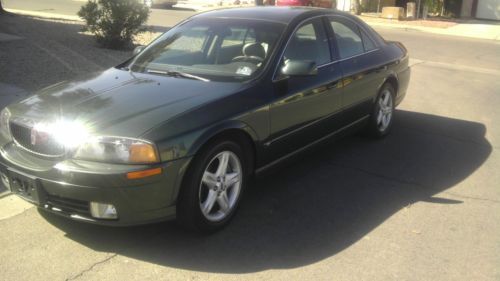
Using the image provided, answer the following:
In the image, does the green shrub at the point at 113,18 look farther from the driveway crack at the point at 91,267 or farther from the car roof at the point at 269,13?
the driveway crack at the point at 91,267

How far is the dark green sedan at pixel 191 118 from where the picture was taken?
336 centimetres

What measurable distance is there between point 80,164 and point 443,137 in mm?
4761

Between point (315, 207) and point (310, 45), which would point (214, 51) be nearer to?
point (310, 45)

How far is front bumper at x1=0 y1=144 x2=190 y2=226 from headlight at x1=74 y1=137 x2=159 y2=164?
0.13ft

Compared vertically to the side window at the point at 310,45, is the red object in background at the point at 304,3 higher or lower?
lower

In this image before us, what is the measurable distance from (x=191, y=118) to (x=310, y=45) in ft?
6.00

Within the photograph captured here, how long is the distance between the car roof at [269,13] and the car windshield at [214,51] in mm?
94

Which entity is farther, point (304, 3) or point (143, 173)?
point (304, 3)

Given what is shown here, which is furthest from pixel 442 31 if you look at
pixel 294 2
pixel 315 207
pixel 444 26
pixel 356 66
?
pixel 315 207

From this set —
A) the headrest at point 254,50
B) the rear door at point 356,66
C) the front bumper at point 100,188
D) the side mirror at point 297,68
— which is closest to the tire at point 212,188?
the front bumper at point 100,188

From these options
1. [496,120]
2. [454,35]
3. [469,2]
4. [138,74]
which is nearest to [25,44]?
[138,74]

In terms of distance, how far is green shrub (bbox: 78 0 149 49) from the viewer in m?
11.5

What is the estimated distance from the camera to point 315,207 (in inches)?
174

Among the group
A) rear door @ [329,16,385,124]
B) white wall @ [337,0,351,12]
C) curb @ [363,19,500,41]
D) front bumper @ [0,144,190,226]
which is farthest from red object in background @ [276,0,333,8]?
front bumper @ [0,144,190,226]
